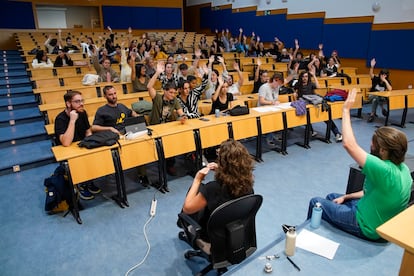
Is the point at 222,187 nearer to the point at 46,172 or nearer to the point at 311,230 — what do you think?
the point at 311,230

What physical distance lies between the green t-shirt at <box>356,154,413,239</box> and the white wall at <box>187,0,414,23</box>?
912cm

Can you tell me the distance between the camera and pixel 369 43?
32.1 ft

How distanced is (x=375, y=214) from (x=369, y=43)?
31.3 ft

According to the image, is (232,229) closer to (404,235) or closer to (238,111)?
(404,235)

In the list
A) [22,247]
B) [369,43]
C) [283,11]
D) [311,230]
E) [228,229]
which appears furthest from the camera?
[283,11]

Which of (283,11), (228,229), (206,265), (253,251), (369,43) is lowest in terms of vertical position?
(206,265)

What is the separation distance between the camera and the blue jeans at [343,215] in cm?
229

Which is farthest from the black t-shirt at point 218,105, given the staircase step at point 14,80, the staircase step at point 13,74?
the staircase step at point 13,74

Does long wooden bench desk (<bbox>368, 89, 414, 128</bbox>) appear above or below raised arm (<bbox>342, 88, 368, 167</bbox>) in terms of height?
below

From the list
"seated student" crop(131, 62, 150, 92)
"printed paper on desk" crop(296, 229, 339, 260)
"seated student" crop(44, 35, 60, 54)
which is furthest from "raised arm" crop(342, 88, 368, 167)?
"seated student" crop(44, 35, 60, 54)

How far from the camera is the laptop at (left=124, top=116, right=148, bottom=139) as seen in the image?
12.4 ft

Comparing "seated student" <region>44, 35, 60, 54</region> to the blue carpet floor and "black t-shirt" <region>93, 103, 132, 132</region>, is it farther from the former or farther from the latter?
"black t-shirt" <region>93, 103, 132, 132</region>

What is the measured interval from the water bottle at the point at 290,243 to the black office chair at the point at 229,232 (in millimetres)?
263

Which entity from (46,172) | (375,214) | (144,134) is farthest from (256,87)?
(375,214)
